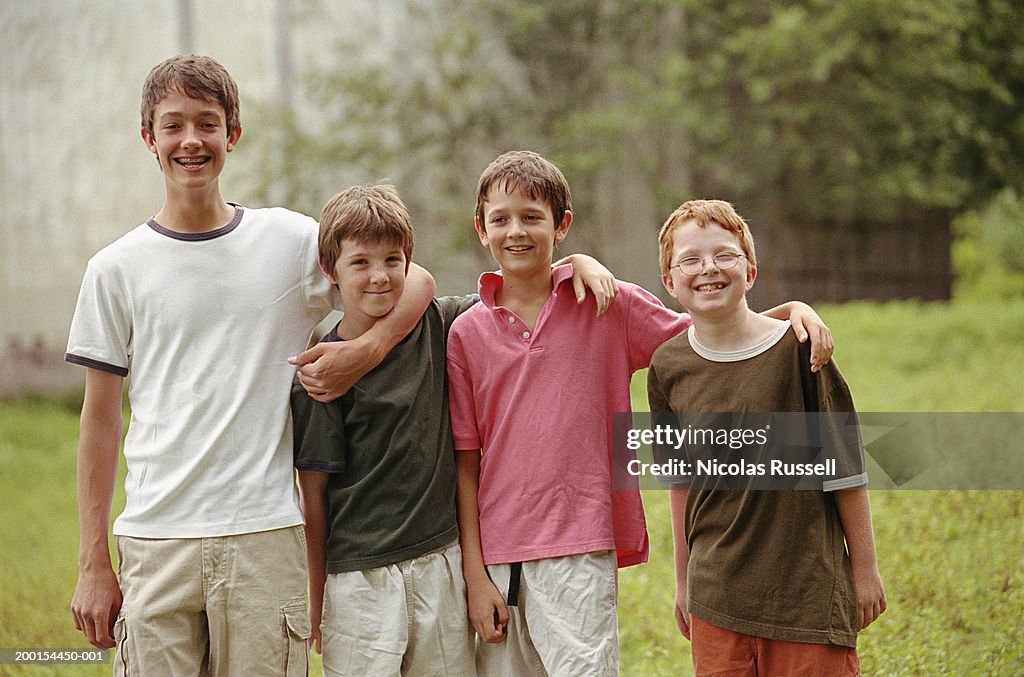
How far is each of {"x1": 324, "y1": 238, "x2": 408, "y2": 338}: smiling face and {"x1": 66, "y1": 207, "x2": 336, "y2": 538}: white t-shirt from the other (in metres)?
0.14

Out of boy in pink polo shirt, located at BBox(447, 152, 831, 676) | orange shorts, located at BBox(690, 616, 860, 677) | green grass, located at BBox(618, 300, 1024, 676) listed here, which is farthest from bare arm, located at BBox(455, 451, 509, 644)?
green grass, located at BBox(618, 300, 1024, 676)

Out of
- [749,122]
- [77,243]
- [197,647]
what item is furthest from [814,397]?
[749,122]

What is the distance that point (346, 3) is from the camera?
746 centimetres

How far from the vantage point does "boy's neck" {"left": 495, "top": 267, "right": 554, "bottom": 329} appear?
216 centimetres

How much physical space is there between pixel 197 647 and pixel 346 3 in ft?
20.0

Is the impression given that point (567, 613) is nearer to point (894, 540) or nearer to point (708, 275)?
point (708, 275)

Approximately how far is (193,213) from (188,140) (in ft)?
0.42

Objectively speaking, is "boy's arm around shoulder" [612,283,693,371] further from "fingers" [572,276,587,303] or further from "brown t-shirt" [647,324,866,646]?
"brown t-shirt" [647,324,866,646]

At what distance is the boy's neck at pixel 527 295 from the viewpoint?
2156 millimetres

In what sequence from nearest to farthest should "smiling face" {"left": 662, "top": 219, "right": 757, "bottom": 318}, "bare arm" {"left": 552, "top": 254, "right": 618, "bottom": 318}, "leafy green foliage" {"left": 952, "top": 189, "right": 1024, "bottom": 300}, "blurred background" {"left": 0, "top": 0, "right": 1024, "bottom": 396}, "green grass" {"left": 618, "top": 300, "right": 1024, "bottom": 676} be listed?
"smiling face" {"left": 662, "top": 219, "right": 757, "bottom": 318} → "bare arm" {"left": 552, "top": 254, "right": 618, "bottom": 318} → "green grass" {"left": 618, "top": 300, "right": 1024, "bottom": 676} → "blurred background" {"left": 0, "top": 0, "right": 1024, "bottom": 396} → "leafy green foliage" {"left": 952, "top": 189, "right": 1024, "bottom": 300}

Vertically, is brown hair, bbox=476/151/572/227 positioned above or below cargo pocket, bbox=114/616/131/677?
above

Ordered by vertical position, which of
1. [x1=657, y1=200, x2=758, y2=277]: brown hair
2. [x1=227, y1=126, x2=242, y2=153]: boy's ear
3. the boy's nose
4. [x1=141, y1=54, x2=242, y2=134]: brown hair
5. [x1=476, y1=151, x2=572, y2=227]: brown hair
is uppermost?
[x1=141, y1=54, x2=242, y2=134]: brown hair

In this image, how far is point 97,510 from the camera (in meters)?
2.03

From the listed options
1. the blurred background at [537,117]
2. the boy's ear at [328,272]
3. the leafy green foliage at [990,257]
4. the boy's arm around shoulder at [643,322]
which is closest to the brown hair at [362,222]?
the boy's ear at [328,272]
